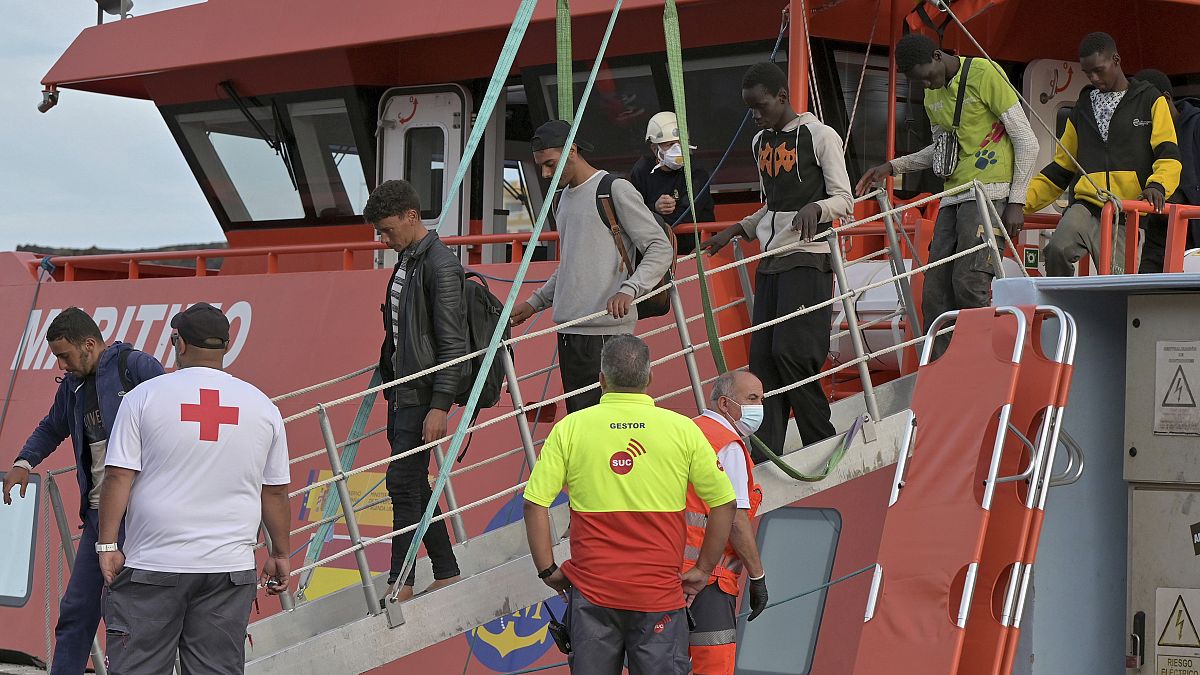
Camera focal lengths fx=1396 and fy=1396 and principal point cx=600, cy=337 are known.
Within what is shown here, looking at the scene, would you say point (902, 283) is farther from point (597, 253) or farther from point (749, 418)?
point (749, 418)

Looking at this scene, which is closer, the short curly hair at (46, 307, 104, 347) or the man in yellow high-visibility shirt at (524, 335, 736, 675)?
the man in yellow high-visibility shirt at (524, 335, 736, 675)

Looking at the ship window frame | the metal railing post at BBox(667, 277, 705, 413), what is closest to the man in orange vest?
the metal railing post at BBox(667, 277, 705, 413)

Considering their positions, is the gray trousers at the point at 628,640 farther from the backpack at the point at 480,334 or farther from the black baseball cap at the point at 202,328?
the black baseball cap at the point at 202,328

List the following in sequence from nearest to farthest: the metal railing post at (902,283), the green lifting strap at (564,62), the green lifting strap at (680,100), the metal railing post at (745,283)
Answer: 1. the green lifting strap at (680,100)
2. the green lifting strap at (564,62)
3. the metal railing post at (902,283)
4. the metal railing post at (745,283)

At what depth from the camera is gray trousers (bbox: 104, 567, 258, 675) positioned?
4.62 meters

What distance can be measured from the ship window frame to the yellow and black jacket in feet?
20.1

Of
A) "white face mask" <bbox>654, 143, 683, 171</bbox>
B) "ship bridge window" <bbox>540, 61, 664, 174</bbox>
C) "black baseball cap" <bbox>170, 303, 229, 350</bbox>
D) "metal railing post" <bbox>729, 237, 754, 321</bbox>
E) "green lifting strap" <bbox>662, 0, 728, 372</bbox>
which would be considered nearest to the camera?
"black baseball cap" <bbox>170, 303, 229, 350</bbox>

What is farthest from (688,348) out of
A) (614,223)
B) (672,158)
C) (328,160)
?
(328,160)

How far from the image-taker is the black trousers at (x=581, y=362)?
5.81m

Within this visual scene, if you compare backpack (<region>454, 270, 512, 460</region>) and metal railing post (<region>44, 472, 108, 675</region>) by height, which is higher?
backpack (<region>454, 270, 512, 460</region>)

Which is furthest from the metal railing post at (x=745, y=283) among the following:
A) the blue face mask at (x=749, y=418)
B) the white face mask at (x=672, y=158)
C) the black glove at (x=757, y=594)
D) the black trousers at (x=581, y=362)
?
the black glove at (x=757, y=594)

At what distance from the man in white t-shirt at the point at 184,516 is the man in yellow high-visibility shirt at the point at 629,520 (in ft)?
3.41

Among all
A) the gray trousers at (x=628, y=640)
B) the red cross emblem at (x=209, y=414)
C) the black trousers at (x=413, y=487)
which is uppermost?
the red cross emblem at (x=209, y=414)

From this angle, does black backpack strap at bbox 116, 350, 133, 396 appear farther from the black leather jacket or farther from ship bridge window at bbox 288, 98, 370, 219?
ship bridge window at bbox 288, 98, 370, 219
